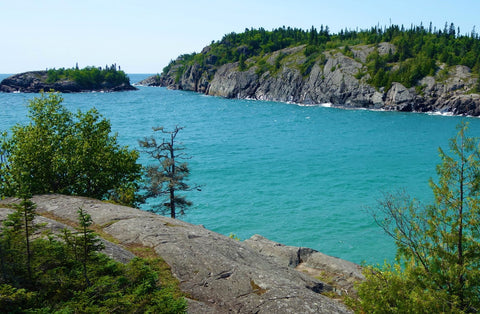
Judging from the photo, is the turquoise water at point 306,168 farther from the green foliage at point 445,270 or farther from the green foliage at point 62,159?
the green foliage at point 445,270

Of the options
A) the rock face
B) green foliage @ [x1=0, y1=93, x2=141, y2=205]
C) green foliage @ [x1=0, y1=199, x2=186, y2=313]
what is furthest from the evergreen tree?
green foliage @ [x1=0, y1=93, x2=141, y2=205]

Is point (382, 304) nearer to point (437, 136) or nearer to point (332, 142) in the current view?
point (332, 142)

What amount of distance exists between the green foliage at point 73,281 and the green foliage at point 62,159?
17.4 metres

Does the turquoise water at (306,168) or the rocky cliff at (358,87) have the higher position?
the rocky cliff at (358,87)

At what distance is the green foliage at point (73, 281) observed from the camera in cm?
857

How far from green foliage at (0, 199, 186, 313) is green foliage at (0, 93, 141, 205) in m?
17.4

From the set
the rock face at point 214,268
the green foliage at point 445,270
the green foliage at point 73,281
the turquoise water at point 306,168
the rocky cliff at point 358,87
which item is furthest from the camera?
the rocky cliff at point 358,87

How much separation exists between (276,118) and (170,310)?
12307 centimetres

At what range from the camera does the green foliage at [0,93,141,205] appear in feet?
86.7

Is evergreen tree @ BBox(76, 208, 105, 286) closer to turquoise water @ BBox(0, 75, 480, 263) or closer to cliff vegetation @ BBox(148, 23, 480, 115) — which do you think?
turquoise water @ BBox(0, 75, 480, 263)

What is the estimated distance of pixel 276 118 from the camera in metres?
129

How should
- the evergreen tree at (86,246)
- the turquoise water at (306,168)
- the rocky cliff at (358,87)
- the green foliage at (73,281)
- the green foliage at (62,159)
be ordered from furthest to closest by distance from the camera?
the rocky cliff at (358,87), the turquoise water at (306,168), the green foliage at (62,159), the evergreen tree at (86,246), the green foliage at (73,281)

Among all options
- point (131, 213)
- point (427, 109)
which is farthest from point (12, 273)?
point (427, 109)

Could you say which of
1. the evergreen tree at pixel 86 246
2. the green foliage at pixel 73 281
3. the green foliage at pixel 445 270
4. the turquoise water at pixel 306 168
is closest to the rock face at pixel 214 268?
the green foliage at pixel 445 270
